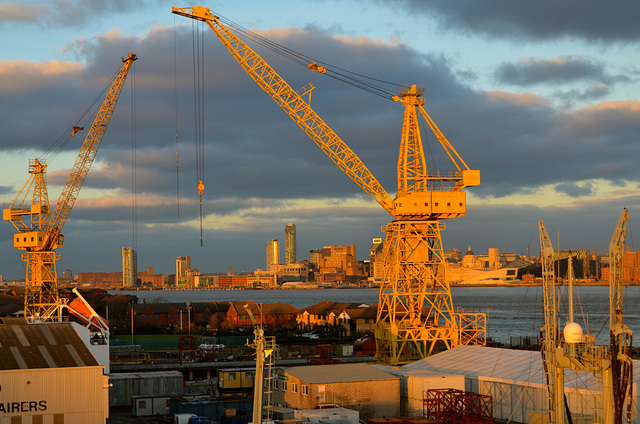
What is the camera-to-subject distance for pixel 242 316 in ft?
372

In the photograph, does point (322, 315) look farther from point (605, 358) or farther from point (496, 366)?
point (605, 358)

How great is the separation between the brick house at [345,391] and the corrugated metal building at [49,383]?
11495 millimetres

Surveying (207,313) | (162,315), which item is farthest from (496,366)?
(162,315)

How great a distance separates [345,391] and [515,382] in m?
8.46

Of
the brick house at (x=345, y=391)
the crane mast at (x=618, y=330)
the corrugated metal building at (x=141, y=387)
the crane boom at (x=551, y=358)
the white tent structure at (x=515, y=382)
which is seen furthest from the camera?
the corrugated metal building at (x=141, y=387)

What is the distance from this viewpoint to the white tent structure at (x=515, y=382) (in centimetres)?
3478

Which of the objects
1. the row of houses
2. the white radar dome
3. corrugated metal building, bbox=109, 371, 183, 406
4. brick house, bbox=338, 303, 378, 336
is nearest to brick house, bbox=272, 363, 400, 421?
corrugated metal building, bbox=109, 371, 183, 406

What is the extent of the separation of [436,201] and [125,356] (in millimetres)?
32375

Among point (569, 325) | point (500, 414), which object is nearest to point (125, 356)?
point (500, 414)

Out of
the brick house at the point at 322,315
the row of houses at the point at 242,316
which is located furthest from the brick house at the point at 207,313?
the brick house at the point at 322,315

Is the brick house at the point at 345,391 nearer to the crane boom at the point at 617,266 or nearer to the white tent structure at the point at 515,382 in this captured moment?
the white tent structure at the point at 515,382

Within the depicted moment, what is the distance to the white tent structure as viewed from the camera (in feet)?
114

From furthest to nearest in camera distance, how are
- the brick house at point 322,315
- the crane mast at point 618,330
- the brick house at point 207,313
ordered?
the brick house at point 207,313 → the brick house at point 322,315 → the crane mast at point 618,330

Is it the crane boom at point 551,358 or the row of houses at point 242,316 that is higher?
the crane boom at point 551,358
